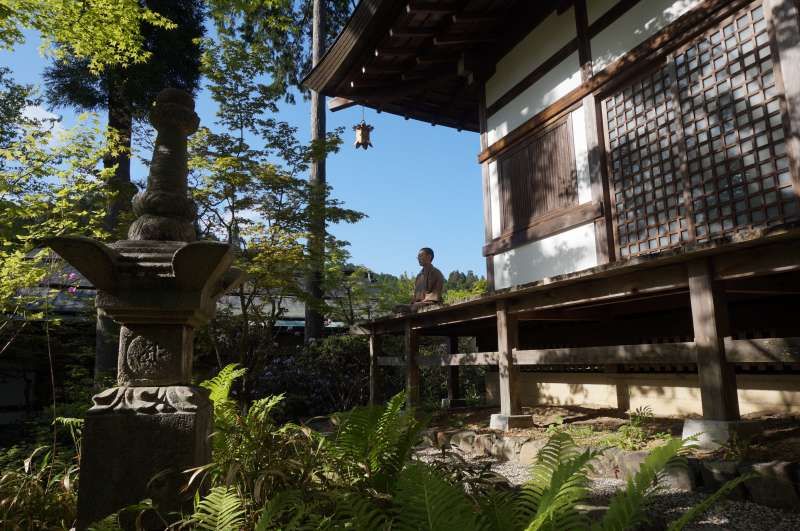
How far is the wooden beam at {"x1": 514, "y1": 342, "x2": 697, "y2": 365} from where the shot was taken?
4.44 metres

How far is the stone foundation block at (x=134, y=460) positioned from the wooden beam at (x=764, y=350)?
12.8ft

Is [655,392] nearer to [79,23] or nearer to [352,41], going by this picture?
[352,41]

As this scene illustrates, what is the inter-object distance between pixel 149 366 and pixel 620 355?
4157 millimetres

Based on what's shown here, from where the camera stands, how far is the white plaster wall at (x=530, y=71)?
723 centimetres

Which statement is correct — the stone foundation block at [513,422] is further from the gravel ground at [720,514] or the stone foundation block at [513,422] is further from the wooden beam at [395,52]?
the wooden beam at [395,52]

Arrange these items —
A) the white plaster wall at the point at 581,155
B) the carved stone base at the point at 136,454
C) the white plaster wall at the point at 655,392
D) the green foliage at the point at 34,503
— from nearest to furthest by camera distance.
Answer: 1. the carved stone base at the point at 136,454
2. the green foliage at the point at 34,503
3. the white plaster wall at the point at 655,392
4. the white plaster wall at the point at 581,155

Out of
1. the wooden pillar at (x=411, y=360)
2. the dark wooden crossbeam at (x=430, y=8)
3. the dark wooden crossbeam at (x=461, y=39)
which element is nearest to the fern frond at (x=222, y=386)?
the wooden pillar at (x=411, y=360)

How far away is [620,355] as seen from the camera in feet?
16.5

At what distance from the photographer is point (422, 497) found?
2.00 metres

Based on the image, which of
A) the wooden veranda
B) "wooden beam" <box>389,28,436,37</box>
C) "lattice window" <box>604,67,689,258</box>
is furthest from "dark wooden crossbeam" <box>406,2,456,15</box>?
the wooden veranda

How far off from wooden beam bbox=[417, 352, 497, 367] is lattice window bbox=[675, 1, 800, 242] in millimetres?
2858

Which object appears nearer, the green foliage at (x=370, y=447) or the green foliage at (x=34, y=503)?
the green foliage at (x=34, y=503)

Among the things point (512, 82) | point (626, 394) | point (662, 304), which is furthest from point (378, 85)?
point (626, 394)

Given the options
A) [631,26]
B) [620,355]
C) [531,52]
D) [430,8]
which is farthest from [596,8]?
[620,355]
